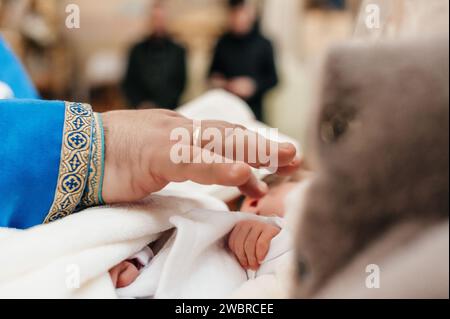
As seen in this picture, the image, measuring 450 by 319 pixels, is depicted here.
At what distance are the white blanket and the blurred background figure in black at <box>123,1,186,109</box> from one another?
2.28 m

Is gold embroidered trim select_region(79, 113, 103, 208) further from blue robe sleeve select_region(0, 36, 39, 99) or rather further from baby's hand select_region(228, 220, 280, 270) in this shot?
blue robe sleeve select_region(0, 36, 39, 99)

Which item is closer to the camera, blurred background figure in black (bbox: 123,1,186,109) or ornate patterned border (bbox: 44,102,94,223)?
ornate patterned border (bbox: 44,102,94,223)

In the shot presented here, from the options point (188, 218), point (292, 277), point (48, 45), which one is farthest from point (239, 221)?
point (48, 45)

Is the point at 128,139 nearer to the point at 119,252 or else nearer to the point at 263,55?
the point at 119,252

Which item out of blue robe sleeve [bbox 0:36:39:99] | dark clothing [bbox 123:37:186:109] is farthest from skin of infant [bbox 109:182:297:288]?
dark clothing [bbox 123:37:186:109]

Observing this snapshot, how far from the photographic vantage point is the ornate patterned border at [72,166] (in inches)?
20.0

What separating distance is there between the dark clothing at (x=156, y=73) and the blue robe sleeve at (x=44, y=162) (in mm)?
2282

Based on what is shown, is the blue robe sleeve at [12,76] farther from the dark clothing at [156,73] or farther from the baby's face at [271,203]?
the dark clothing at [156,73]

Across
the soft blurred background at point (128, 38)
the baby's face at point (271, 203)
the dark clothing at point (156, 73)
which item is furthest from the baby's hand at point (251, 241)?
the dark clothing at point (156, 73)

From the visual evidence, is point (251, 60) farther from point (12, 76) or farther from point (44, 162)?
point (44, 162)

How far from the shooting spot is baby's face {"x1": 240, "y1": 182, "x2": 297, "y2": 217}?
0.63 m

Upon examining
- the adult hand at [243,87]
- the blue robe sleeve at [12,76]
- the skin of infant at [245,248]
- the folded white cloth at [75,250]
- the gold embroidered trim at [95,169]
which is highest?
the blue robe sleeve at [12,76]
